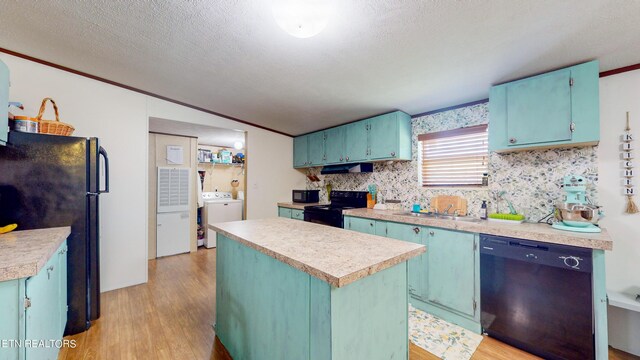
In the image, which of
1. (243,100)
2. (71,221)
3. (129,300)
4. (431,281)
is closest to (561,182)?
(431,281)

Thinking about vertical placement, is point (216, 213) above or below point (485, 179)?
below

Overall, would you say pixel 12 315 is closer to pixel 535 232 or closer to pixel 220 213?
pixel 535 232

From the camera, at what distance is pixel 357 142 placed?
11.6 feet

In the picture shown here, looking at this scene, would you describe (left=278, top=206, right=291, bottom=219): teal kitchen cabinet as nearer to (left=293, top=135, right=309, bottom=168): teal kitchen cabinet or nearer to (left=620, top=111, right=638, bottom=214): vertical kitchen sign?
(left=293, top=135, right=309, bottom=168): teal kitchen cabinet

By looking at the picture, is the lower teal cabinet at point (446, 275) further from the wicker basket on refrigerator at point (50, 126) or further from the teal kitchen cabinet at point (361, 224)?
the wicker basket on refrigerator at point (50, 126)

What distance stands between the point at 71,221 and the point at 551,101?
13.3ft

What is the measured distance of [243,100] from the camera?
3.15 meters

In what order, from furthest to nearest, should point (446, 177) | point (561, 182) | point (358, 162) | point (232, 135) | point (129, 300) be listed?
point (232, 135)
point (358, 162)
point (446, 177)
point (129, 300)
point (561, 182)

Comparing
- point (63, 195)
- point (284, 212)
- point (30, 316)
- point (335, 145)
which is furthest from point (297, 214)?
point (30, 316)

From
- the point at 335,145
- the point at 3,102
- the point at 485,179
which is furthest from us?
the point at 335,145

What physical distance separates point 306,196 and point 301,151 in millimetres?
863

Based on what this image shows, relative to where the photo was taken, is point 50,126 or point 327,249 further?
point 50,126

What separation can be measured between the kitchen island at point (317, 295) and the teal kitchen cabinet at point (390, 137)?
173 centimetres

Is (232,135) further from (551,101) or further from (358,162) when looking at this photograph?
(551,101)
